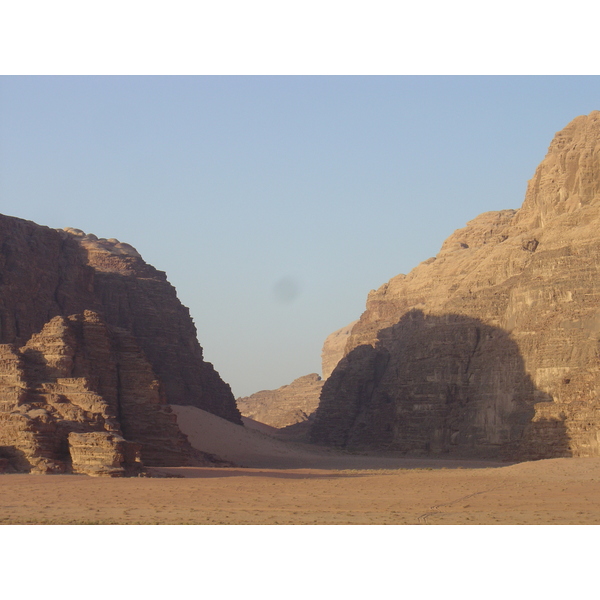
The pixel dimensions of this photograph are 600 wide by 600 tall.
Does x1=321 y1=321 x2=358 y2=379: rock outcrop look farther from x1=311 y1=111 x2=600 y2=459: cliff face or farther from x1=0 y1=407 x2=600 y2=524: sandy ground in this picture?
x1=0 y1=407 x2=600 y2=524: sandy ground

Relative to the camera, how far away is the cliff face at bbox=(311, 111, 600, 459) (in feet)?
173

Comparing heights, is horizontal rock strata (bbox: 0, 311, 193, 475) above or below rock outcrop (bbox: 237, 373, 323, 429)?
below

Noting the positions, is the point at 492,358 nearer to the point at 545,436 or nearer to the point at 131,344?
the point at 545,436

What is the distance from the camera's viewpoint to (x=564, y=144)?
7262 centimetres

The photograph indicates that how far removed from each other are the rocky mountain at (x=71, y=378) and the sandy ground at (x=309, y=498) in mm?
2065

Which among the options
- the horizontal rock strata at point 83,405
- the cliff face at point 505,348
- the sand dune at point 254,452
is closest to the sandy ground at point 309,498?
the horizontal rock strata at point 83,405

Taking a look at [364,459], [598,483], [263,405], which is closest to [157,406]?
[598,483]

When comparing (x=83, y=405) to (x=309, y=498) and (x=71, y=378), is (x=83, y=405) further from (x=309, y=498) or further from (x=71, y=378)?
(x=309, y=498)

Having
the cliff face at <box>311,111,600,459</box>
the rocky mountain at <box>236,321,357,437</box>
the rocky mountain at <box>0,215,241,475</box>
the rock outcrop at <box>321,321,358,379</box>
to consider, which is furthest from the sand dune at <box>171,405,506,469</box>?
the rock outcrop at <box>321,321,358,379</box>

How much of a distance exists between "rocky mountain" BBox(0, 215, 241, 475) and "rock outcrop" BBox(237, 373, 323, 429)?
47.1 m

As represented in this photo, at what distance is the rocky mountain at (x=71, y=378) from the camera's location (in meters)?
32.0

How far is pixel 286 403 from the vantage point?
12462cm

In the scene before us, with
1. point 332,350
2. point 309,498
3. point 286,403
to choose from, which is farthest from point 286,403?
point 309,498

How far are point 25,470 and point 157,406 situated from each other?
9.81m
